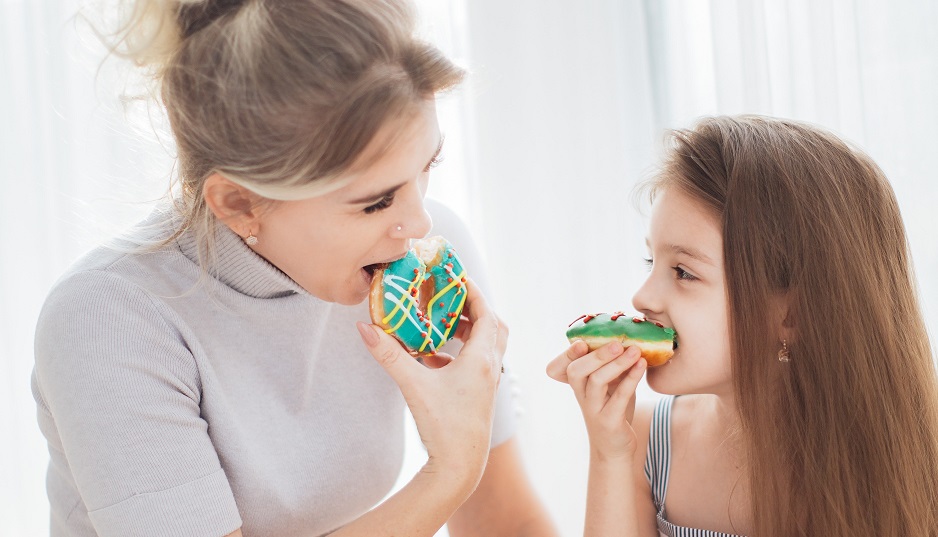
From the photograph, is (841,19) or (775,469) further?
(841,19)

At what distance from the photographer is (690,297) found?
4.83 feet

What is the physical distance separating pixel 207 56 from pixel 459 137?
1.60 metres

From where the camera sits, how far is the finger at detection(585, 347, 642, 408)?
146 cm

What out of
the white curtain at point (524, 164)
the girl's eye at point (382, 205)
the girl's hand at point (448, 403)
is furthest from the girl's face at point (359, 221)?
the white curtain at point (524, 164)

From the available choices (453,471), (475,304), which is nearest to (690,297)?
(475,304)

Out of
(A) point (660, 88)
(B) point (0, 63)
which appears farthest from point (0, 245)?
(A) point (660, 88)

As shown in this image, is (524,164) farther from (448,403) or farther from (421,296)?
(448,403)

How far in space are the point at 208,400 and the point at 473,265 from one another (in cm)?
61

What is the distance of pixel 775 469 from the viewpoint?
1470mm

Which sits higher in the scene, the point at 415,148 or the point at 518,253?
the point at 415,148

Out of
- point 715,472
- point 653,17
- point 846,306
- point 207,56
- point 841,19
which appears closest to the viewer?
point 207,56

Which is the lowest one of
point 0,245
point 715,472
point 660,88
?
point 715,472

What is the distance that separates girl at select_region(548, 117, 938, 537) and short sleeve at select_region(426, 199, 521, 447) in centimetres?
20

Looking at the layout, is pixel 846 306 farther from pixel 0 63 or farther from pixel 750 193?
pixel 0 63
